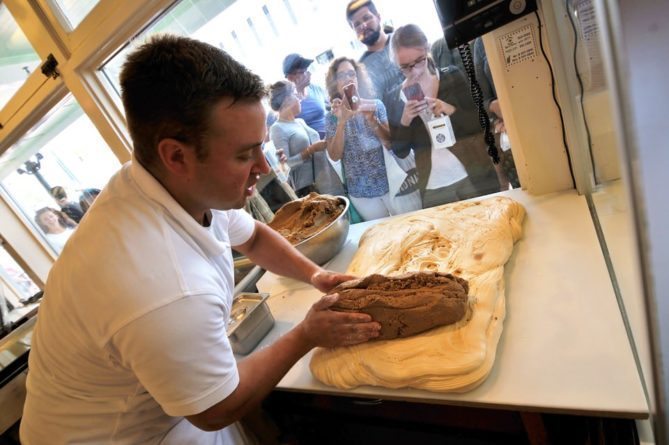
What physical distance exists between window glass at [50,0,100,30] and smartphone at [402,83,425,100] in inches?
69.4

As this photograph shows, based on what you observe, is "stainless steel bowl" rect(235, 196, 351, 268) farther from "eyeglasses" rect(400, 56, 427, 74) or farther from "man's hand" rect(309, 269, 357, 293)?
"eyeglasses" rect(400, 56, 427, 74)

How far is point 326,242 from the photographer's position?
4.58ft

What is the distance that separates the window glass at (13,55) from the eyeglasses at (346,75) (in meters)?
2.11

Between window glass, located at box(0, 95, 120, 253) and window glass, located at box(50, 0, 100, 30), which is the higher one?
window glass, located at box(50, 0, 100, 30)

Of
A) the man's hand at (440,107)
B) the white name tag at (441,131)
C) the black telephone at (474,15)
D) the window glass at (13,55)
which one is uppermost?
the window glass at (13,55)

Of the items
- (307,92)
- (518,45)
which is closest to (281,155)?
(307,92)

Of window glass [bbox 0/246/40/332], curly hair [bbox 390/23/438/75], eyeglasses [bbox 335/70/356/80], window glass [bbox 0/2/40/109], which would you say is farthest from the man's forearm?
window glass [bbox 0/246/40/332]

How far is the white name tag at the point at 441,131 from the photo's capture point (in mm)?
1447

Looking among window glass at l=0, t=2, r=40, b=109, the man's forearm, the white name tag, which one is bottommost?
the man's forearm

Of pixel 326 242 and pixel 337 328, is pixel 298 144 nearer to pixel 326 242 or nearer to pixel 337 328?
pixel 326 242

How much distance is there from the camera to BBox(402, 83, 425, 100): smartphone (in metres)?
1.44

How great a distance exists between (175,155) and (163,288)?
307mm

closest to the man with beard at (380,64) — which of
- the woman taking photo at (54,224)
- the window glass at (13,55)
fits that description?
the window glass at (13,55)

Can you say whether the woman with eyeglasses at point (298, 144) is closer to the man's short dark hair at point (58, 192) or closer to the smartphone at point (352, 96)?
the smartphone at point (352, 96)
